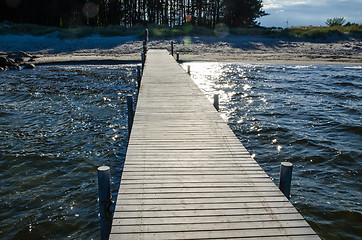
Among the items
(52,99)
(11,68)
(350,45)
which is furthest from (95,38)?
(350,45)

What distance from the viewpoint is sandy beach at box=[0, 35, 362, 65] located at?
28047 mm

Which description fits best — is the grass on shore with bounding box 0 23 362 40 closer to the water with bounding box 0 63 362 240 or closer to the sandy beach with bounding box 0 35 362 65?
the sandy beach with bounding box 0 35 362 65

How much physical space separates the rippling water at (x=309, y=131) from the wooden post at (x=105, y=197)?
11.8 feet

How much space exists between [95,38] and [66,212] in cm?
3363

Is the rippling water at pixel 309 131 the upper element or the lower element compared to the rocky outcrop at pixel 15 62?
lower

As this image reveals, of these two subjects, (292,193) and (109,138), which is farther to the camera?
(109,138)

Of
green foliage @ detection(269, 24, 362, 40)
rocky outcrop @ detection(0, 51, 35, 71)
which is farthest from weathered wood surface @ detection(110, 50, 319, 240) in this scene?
green foliage @ detection(269, 24, 362, 40)

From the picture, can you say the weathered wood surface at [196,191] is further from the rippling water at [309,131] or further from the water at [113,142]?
the rippling water at [309,131]

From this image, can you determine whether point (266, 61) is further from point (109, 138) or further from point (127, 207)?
point (127, 207)

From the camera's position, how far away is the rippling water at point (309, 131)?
5.99 m

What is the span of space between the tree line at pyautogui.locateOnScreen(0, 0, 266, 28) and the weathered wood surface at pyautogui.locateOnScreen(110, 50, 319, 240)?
152 feet

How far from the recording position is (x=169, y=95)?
9125 mm

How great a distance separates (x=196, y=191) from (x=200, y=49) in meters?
29.9

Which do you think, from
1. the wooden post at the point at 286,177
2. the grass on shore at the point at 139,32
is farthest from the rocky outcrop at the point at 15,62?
the wooden post at the point at 286,177
